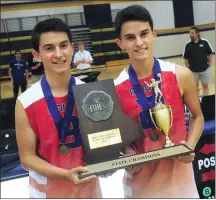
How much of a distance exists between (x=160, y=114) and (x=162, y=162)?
0.77 feet

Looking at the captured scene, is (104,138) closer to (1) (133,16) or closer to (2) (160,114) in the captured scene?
(2) (160,114)

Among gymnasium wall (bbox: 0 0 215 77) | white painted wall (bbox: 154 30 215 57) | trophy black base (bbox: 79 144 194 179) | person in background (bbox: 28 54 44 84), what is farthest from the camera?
white painted wall (bbox: 154 30 215 57)

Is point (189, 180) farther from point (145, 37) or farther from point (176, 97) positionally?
point (145, 37)

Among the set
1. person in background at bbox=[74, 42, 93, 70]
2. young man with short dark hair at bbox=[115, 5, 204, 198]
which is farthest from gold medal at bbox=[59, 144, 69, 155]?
person in background at bbox=[74, 42, 93, 70]

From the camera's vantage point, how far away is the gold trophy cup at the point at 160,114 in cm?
110

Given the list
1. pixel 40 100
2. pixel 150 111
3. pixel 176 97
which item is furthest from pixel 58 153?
pixel 176 97

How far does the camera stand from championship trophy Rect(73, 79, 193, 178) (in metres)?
1.06

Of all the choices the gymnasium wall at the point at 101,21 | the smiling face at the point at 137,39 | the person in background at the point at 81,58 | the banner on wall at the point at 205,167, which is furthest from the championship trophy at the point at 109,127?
the gymnasium wall at the point at 101,21

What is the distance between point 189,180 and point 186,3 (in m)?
2.43

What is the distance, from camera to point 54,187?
1.16 meters

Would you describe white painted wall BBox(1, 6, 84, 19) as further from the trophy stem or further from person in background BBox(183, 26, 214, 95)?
the trophy stem

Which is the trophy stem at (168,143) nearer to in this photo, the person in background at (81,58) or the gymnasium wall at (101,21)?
the person in background at (81,58)

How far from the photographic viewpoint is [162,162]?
1.22 m

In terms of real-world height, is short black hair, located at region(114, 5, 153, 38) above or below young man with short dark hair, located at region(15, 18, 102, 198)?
above
